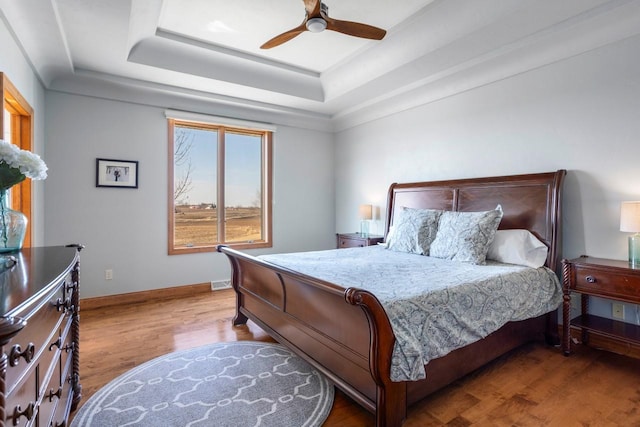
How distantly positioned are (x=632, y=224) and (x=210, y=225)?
14.4 feet

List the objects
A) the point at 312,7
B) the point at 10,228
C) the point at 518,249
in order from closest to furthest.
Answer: the point at 10,228 → the point at 312,7 → the point at 518,249

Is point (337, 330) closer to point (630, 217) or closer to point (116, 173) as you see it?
point (630, 217)

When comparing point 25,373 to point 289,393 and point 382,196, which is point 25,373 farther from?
point 382,196

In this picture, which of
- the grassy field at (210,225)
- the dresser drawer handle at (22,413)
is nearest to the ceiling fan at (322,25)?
the dresser drawer handle at (22,413)

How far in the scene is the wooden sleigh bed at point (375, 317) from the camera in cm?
161

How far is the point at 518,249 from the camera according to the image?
281 cm

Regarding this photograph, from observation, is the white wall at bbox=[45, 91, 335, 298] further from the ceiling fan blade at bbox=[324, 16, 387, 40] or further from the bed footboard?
the ceiling fan blade at bbox=[324, 16, 387, 40]

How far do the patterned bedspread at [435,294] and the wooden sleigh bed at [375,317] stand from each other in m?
0.11

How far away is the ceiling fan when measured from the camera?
2203 millimetres

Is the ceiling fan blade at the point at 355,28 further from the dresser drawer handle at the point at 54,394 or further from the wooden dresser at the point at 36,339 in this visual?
the dresser drawer handle at the point at 54,394

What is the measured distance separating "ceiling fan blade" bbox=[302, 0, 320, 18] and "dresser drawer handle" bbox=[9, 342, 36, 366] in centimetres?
225

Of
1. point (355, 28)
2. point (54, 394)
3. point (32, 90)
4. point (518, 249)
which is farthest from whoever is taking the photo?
point (32, 90)

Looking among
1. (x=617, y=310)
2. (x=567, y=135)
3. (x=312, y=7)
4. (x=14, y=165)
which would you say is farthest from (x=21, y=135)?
(x=617, y=310)

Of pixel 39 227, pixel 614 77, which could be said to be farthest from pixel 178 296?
pixel 614 77
